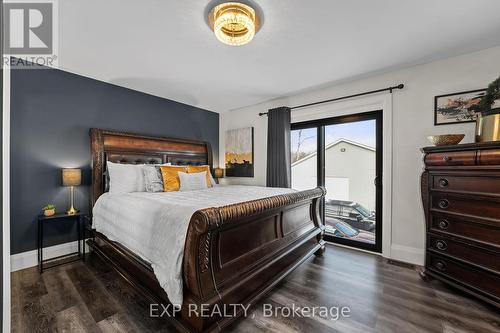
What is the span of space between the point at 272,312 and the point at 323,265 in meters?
1.12

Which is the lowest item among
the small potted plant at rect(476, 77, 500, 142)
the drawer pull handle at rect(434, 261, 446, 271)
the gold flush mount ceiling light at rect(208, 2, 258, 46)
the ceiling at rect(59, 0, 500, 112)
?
the drawer pull handle at rect(434, 261, 446, 271)

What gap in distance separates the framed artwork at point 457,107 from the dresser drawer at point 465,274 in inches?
61.1

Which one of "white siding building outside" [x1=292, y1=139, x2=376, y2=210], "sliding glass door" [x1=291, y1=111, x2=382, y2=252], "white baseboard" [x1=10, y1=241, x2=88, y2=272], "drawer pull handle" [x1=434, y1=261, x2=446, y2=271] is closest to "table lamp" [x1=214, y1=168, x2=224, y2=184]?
"sliding glass door" [x1=291, y1=111, x2=382, y2=252]

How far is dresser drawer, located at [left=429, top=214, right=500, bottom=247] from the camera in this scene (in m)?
1.73

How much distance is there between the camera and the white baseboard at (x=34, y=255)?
2409mm

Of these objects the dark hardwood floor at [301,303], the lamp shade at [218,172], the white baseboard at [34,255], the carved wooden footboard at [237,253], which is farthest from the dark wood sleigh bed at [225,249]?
the lamp shade at [218,172]

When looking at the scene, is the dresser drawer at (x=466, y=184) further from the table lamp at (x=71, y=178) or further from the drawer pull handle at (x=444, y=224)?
the table lamp at (x=71, y=178)

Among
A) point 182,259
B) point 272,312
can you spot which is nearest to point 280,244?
point 272,312

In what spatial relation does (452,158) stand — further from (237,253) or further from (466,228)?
(237,253)

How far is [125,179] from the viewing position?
2756 mm

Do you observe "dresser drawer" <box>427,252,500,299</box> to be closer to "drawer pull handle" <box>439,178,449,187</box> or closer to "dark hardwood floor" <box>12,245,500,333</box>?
"dark hardwood floor" <box>12,245,500,333</box>

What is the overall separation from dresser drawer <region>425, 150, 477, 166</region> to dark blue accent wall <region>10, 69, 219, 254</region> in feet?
13.5

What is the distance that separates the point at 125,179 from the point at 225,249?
6.35 ft

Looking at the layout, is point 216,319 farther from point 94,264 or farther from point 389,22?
point 389,22
